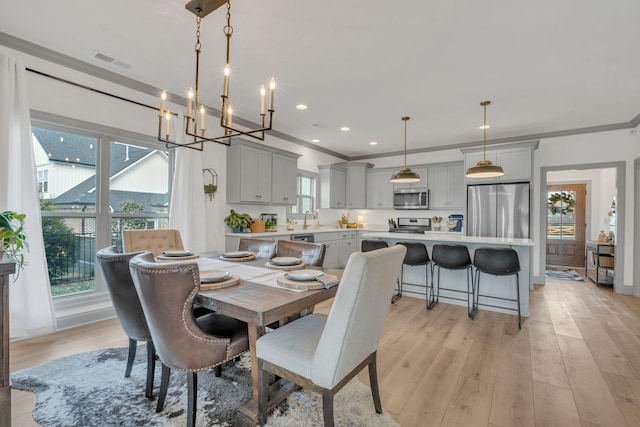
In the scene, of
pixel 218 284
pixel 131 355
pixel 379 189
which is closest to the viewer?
pixel 218 284

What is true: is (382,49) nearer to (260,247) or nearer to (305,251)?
(305,251)

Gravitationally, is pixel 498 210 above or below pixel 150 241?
above

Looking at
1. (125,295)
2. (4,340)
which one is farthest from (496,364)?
(4,340)

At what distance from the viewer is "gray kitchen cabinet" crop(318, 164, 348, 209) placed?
645 centimetres

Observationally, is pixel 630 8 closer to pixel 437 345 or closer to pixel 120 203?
pixel 437 345

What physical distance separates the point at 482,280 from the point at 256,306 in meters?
3.34

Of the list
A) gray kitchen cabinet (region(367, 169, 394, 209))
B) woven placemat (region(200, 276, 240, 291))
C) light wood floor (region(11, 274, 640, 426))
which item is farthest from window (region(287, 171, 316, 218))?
woven placemat (region(200, 276, 240, 291))

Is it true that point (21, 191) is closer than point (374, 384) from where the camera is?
No

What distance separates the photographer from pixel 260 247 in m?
3.00

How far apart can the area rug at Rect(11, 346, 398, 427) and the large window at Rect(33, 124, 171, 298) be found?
1.23 meters

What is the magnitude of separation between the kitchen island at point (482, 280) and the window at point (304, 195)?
7.63 feet

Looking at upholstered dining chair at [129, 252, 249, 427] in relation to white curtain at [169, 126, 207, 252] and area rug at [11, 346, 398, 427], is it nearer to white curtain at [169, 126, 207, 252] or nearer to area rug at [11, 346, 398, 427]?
area rug at [11, 346, 398, 427]

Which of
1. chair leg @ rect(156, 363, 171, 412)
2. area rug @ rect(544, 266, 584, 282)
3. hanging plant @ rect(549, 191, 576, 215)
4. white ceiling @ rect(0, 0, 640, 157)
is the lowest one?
area rug @ rect(544, 266, 584, 282)

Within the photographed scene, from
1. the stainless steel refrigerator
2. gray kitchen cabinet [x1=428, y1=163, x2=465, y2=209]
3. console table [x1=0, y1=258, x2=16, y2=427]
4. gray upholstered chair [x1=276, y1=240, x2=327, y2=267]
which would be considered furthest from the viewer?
gray kitchen cabinet [x1=428, y1=163, x2=465, y2=209]
